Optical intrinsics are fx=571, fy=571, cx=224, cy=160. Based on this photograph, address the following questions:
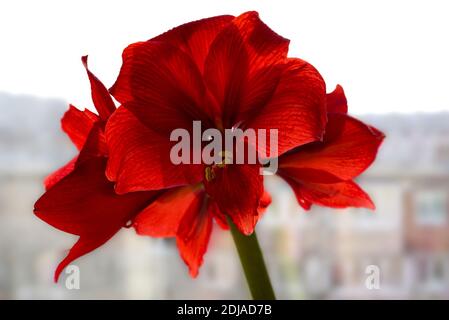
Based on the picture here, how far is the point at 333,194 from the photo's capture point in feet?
1.23

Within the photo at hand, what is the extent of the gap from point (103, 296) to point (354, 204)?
1387 millimetres

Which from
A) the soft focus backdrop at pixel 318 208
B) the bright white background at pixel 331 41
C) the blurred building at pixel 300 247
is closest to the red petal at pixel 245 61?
the bright white background at pixel 331 41

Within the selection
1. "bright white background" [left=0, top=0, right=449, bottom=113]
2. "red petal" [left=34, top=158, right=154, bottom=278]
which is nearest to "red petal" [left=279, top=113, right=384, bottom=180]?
"red petal" [left=34, top=158, right=154, bottom=278]

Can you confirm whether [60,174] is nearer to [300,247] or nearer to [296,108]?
[296,108]

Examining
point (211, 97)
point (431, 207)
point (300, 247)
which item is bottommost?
point (300, 247)

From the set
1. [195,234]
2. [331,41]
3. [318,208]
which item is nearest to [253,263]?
[195,234]

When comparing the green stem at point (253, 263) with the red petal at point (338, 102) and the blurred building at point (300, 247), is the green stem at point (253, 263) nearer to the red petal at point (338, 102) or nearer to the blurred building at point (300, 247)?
the red petal at point (338, 102)

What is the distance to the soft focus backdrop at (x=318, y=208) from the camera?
1.22 m

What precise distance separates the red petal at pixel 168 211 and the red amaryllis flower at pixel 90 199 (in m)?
0.03

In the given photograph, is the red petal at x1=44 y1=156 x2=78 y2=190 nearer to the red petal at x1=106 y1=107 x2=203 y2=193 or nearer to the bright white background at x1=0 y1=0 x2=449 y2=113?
the red petal at x1=106 y1=107 x2=203 y2=193

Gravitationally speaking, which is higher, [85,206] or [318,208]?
[85,206]

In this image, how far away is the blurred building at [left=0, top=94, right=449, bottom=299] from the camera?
165 cm

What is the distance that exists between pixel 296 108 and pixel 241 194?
0.05m
